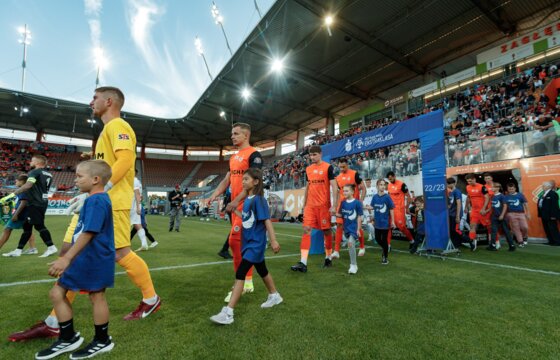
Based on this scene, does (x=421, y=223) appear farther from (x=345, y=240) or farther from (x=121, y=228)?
(x=121, y=228)

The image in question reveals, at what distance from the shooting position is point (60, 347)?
1900mm

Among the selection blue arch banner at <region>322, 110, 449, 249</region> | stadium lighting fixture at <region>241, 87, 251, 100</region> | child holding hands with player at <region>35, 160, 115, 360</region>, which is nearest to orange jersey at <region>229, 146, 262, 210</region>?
child holding hands with player at <region>35, 160, 115, 360</region>

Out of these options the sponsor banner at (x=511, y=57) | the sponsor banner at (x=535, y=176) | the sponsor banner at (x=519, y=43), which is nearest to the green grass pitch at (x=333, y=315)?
the sponsor banner at (x=535, y=176)

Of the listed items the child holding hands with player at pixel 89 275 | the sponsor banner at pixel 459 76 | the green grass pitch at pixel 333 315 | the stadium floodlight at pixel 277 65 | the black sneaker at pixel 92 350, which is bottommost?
the green grass pitch at pixel 333 315

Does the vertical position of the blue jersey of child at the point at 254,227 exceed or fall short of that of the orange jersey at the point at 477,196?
it falls short

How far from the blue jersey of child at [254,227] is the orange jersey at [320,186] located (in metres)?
2.44

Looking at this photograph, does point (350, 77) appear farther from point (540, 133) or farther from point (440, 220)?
point (440, 220)

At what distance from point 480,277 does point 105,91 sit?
5.54 metres

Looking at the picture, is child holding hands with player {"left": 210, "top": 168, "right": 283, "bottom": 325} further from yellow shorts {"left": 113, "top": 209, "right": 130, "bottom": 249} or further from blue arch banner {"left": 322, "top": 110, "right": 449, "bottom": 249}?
blue arch banner {"left": 322, "top": 110, "right": 449, "bottom": 249}

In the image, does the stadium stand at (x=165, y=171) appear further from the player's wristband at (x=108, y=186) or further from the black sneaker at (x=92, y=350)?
the black sneaker at (x=92, y=350)

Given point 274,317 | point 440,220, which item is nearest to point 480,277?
point 440,220

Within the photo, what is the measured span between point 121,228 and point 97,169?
59 cm

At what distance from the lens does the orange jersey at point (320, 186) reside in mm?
5230

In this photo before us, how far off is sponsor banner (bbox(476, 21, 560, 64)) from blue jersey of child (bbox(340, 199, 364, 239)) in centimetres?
1913
